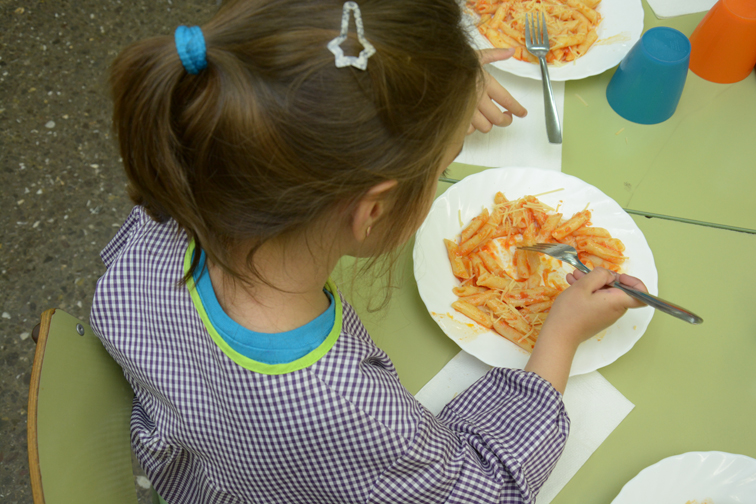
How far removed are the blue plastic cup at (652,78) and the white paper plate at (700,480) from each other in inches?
22.4

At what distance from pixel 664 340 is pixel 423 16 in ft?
1.91

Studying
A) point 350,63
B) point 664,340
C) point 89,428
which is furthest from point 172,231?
point 664,340

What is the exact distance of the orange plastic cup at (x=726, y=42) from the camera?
94 centimetres

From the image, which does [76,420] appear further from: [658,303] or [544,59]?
[544,59]

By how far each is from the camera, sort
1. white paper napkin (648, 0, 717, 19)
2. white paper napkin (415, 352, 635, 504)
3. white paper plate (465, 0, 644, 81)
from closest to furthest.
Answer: white paper napkin (415, 352, 635, 504)
white paper plate (465, 0, 644, 81)
white paper napkin (648, 0, 717, 19)

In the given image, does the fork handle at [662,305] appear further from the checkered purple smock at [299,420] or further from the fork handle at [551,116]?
the fork handle at [551,116]

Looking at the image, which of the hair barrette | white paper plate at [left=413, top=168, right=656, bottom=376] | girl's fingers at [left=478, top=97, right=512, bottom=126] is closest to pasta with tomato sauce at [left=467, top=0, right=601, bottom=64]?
girl's fingers at [left=478, top=97, right=512, bottom=126]

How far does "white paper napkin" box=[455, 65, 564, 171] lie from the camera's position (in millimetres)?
981

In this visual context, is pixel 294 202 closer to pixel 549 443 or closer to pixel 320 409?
pixel 320 409

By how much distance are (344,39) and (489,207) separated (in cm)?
51

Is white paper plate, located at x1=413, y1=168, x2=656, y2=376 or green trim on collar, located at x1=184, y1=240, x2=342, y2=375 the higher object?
green trim on collar, located at x1=184, y1=240, x2=342, y2=375

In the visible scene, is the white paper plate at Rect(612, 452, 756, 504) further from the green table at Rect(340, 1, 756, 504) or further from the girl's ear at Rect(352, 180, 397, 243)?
the girl's ear at Rect(352, 180, 397, 243)

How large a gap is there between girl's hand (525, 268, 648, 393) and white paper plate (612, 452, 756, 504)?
5.7 inches

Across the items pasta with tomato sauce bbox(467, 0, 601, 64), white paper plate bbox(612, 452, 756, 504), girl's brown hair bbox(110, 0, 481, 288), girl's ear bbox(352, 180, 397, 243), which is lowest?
white paper plate bbox(612, 452, 756, 504)
